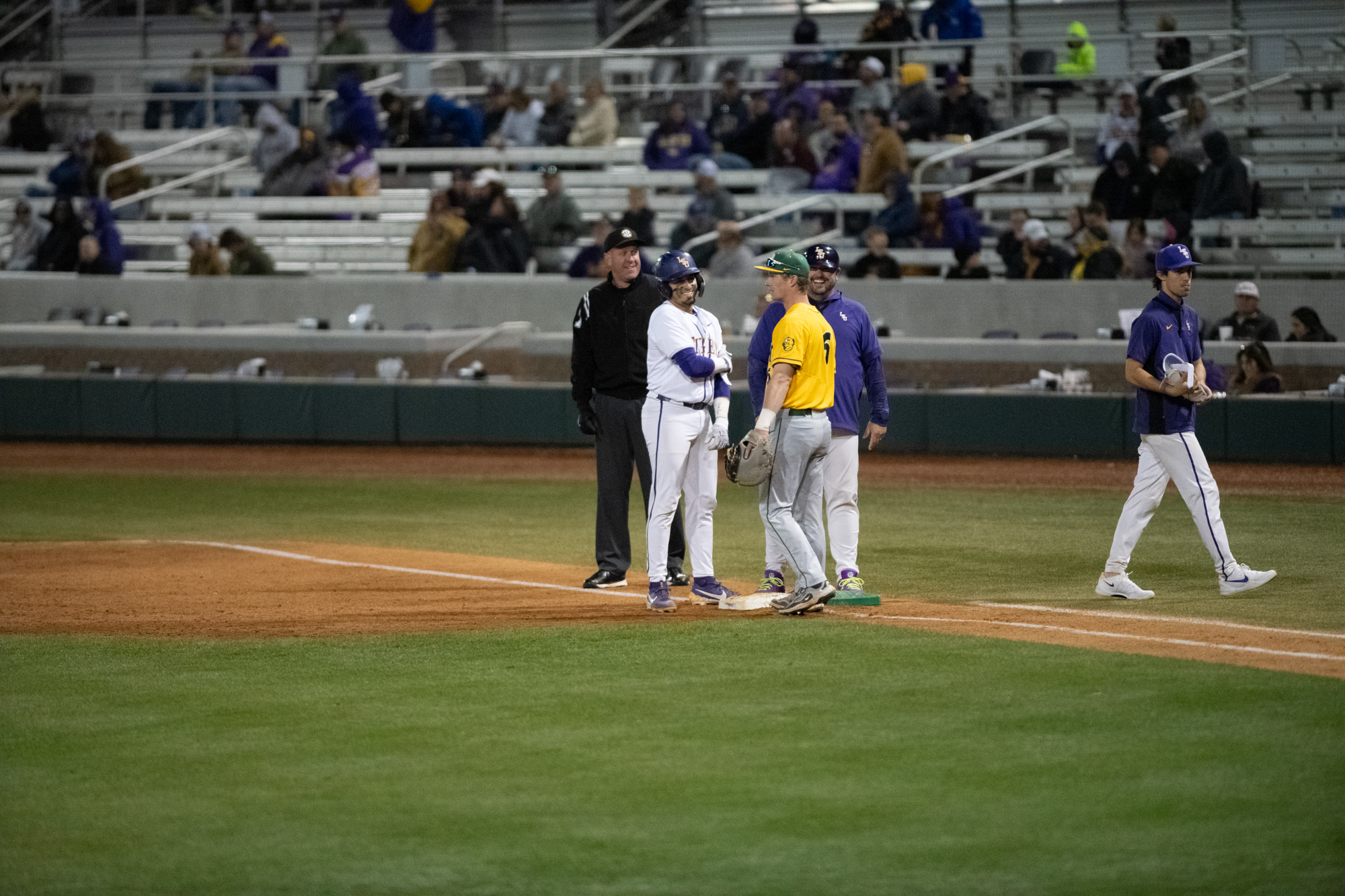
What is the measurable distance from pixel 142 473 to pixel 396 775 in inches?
523

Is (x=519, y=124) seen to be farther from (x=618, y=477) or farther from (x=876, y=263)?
(x=618, y=477)

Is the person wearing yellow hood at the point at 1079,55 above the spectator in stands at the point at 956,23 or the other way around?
the other way around

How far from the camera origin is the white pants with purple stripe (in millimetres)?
9586

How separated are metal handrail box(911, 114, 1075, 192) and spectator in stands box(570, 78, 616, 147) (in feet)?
15.7

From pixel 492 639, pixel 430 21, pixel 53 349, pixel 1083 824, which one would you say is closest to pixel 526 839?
pixel 1083 824

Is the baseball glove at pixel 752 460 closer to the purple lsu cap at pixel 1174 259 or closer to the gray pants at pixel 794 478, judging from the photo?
the gray pants at pixel 794 478

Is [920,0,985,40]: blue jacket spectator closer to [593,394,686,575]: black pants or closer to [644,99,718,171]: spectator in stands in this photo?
[644,99,718,171]: spectator in stands

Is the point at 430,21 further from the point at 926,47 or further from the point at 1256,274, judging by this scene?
the point at 1256,274

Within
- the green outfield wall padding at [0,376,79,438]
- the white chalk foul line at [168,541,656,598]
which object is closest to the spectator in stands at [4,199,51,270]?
the green outfield wall padding at [0,376,79,438]

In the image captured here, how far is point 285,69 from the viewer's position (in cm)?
2733

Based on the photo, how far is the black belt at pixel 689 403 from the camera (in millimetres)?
9281

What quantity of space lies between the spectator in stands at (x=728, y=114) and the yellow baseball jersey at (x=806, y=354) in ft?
48.9

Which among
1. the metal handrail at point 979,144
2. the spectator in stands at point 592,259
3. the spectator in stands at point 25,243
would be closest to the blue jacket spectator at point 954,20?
the metal handrail at point 979,144

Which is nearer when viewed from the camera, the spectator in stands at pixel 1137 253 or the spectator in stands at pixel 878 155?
the spectator in stands at pixel 1137 253
